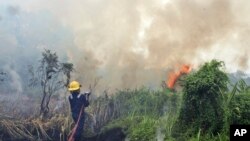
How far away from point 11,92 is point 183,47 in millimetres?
14729

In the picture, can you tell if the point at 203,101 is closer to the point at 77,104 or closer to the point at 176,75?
the point at 77,104

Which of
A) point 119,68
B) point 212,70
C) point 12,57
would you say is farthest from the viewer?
point 12,57

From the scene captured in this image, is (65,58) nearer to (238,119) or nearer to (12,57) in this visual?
(12,57)

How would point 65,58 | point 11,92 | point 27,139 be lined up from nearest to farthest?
point 27,139 → point 11,92 → point 65,58

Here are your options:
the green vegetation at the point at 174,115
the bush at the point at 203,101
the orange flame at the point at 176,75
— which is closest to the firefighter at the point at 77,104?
the green vegetation at the point at 174,115

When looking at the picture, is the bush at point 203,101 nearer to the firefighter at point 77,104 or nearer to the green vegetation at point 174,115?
the green vegetation at point 174,115

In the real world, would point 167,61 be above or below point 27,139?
above

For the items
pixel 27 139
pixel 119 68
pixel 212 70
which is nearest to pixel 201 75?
pixel 212 70

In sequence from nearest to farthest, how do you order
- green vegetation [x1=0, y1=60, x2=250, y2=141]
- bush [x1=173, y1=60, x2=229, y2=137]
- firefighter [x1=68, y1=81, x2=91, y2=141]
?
green vegetation [x1=0, y1=60, x2=250, y2=141] → bush [x1=173, y1=60, x2=229, y2=137] → firefighter [x1=68, y1=81, x2=91, y2=141]

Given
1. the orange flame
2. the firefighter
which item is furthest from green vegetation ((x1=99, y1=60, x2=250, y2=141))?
the firefighter

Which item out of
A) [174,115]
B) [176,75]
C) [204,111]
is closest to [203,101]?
[204,111]

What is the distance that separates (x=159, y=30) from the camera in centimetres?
2377

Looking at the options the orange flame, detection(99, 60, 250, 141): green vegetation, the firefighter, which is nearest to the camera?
detection(99, 60, 250, 141): green vegetation

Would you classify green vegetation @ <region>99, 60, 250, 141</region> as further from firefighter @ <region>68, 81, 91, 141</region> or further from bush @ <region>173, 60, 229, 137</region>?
firefighter @ <region>68, 81, 91, 141</region>
